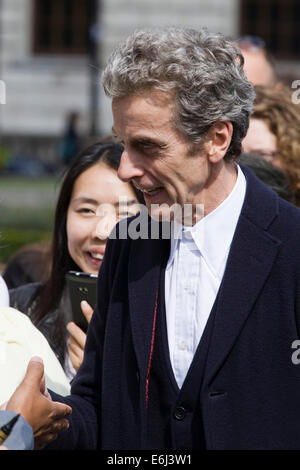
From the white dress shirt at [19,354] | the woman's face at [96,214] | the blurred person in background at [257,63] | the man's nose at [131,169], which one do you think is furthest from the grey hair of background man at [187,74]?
the blurred person in background at [257,63]

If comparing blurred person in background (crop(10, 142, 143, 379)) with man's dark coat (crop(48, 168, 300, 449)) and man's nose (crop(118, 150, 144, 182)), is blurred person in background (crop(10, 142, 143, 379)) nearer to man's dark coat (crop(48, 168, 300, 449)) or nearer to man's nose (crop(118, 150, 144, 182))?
man's dark coat (crop(48, 168, 300, 449))

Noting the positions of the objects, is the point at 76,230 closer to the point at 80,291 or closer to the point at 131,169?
the point at 80,291

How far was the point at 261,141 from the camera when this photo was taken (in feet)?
13.5

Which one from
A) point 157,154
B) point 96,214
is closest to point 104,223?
point 96,214

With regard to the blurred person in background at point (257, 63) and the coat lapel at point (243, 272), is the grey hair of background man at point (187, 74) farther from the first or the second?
the blurred person in background at point (257, 63)

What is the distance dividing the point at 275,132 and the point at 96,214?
108 centimetres

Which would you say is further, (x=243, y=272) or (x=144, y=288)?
(x=144, y=288)

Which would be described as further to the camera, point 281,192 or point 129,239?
point 281,192

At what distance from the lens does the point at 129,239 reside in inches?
108

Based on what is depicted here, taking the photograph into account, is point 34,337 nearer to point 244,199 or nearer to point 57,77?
point 244,199

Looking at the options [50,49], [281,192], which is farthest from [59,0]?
[281,192]

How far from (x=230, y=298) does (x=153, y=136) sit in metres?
0.49

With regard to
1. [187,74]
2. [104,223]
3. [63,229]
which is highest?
[187,74]

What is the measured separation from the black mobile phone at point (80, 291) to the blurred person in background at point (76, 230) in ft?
0.49
